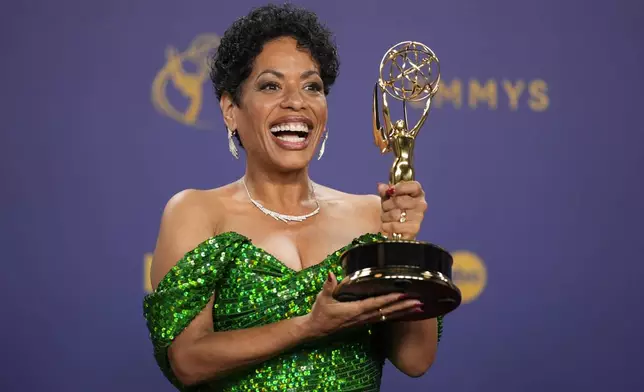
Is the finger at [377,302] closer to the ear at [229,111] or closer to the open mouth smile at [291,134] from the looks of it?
the open mouth smile at [291,134]

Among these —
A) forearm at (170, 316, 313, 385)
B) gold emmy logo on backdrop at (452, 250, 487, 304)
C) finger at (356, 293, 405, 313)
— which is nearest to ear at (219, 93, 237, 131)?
forearm at (170, 316, 313, 385)

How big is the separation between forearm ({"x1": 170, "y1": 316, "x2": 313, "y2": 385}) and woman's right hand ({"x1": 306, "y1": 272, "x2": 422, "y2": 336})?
96 mm

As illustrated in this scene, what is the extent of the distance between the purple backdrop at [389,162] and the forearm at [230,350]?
3.39 ft

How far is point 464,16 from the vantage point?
3.29 meters

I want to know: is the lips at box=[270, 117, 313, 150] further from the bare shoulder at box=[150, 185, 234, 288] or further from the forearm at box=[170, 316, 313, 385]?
A: the forearm at box=[170, 316, 313, 385]

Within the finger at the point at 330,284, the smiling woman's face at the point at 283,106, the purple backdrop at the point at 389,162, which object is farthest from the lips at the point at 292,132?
the purple backdrop at the point at 389,162

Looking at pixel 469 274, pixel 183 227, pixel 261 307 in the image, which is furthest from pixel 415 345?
pixel 469 274

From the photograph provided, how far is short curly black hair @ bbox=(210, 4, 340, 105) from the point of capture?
2.22 metres

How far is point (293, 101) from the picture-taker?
2146mm

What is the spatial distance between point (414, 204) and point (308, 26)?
1.90ft

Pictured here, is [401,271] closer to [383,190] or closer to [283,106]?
[383,190]

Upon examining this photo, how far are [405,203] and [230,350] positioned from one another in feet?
1.50

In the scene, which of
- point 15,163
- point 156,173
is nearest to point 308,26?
point 156,173

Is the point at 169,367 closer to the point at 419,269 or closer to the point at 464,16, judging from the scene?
the point at 419,269
